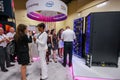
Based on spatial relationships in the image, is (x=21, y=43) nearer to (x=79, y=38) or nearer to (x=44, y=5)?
(x=44, y=5)

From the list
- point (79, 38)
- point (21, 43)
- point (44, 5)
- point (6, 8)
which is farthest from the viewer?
point (6, 8)

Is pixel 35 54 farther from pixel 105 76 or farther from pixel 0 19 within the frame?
pixel 105 76

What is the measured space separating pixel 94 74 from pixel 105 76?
0.33m

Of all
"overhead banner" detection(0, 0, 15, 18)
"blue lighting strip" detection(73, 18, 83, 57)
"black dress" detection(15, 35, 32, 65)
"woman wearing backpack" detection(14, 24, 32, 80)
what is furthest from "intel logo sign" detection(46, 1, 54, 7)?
"overhead banner" detection(0, 0, 15, 18)

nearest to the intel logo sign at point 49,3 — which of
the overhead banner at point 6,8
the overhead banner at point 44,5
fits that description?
the overhead banner at point 44,5

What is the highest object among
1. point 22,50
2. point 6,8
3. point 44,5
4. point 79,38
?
point 6,8

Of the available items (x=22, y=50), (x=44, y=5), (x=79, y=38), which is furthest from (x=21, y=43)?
(x=79, y=38)

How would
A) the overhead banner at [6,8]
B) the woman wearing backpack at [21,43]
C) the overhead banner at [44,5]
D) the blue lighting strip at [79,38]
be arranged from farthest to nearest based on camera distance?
the overhead banner at [6,8] < the blue lighting strip at [79,38] < the overhead banner at [44,5] < the woman wearing backpack at [21,43]

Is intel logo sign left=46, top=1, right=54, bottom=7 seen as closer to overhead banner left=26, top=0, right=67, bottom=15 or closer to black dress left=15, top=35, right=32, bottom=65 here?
overhead banner left=26, top=0, right=67, bottom=15

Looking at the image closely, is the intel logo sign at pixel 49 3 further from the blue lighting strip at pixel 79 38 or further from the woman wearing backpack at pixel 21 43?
the blue lighting strip at pixel 79 38

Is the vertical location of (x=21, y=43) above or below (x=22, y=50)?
above

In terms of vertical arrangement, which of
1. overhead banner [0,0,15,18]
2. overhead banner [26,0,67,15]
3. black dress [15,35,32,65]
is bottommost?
black dress [15,35,32,65]

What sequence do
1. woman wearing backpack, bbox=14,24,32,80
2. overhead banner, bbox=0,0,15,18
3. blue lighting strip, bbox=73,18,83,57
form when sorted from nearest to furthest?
1. woman wearing backpack, bbox=14,24,32,80
2. blue lighting strip, bbox=73,18,83,57
3. overhead banner, bbox=0,0,15,18

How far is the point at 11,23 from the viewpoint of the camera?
21.9ft
